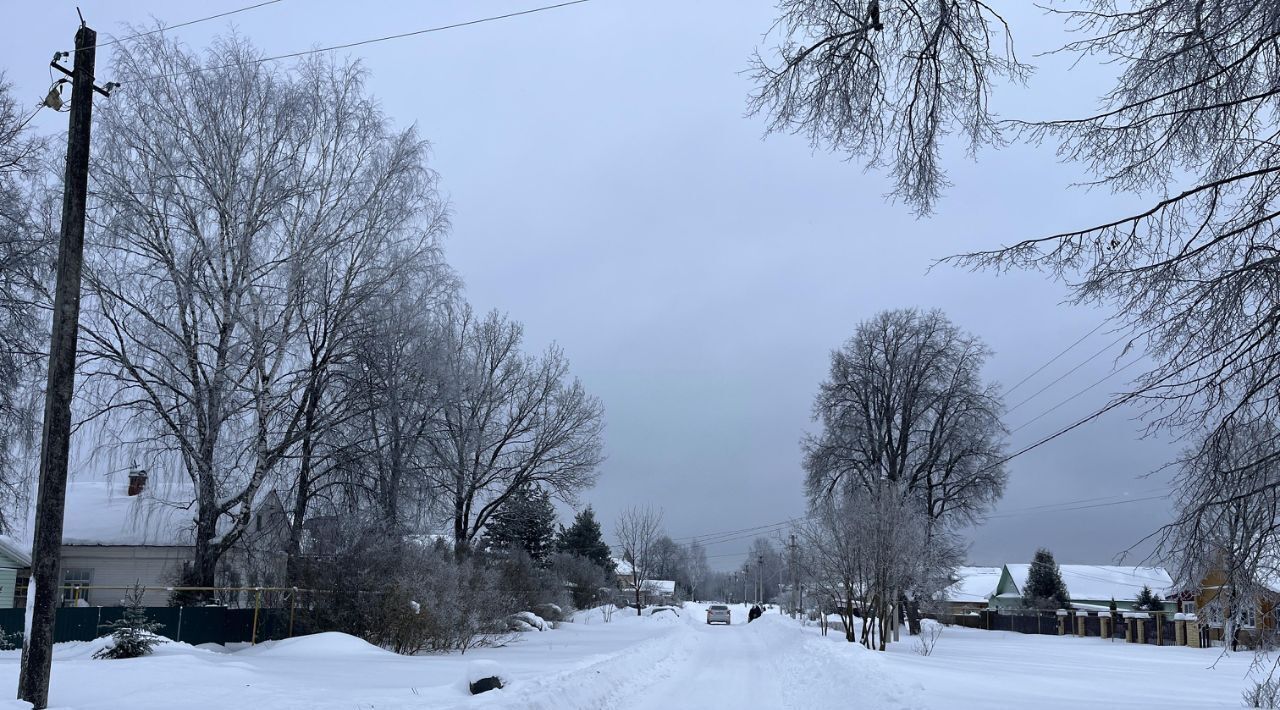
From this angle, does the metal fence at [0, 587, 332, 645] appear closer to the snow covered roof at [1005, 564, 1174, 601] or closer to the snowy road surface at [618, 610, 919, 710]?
the snowy road surface at [618, 610, 919, 710]

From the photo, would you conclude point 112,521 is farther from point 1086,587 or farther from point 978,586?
point 978,586

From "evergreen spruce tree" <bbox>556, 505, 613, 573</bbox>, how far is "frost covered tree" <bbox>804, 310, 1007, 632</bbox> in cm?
3207

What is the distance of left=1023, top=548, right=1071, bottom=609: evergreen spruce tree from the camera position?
223ft

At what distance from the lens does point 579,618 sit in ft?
175

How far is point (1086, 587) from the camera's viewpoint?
259 ft

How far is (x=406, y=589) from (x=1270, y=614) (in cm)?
1873

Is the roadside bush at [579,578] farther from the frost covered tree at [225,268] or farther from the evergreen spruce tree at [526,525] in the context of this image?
the frost covered tree at [225,268]

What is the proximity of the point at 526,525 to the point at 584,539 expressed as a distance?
1935 cm

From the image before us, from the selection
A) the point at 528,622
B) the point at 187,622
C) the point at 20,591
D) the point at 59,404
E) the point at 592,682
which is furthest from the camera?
the point at 528,622

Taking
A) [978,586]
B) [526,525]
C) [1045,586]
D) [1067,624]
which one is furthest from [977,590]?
[526,525]

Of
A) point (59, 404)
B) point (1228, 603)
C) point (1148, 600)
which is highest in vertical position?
point (59, 404)

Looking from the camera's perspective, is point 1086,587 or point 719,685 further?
point 1086,587

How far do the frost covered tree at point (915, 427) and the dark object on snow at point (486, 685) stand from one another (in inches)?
1216

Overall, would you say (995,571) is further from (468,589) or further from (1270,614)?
(1270,614)
